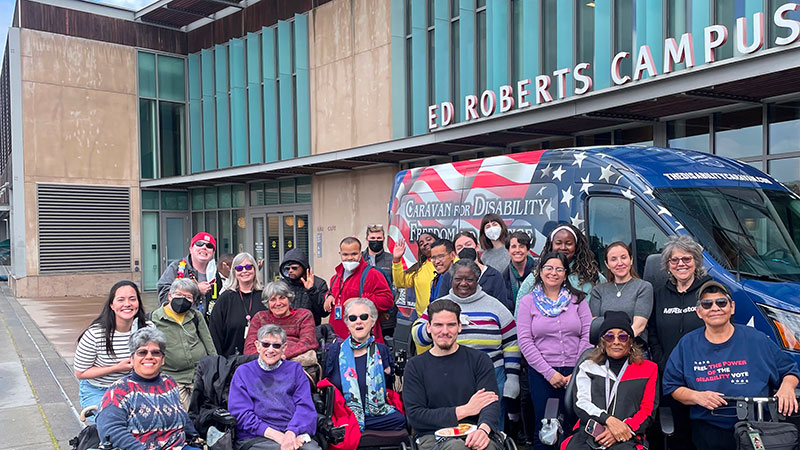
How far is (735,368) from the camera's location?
409 cm

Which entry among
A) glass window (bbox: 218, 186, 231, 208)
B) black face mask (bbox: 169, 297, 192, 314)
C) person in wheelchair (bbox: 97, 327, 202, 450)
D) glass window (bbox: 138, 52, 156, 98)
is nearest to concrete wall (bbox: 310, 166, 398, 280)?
glass window (bbox: 218, 186, 231, 208)

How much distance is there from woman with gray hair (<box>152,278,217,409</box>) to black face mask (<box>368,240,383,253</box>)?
2.65m

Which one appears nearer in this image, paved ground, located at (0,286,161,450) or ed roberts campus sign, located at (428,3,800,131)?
paved ground, located at (0,286,161,450)

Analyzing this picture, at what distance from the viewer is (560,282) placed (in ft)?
16.0

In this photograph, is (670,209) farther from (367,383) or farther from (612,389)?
(367,383)

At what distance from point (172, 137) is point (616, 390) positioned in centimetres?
2122

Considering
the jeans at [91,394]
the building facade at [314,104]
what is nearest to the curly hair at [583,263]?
the jeans at [91,394]

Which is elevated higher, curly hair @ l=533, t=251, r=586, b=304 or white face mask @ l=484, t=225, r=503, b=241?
white face mask @ l=484, t=225, r=503, b=241

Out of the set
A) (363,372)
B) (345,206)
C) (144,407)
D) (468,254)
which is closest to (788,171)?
(468,254)

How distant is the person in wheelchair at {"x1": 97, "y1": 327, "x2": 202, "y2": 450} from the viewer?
383 centimetres

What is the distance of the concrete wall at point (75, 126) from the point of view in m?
20.0

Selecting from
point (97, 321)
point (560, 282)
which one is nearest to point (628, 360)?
point (560, 282)

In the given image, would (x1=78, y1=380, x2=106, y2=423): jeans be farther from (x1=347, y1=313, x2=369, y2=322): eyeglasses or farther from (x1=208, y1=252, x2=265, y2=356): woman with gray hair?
(x1=347, y1=313, x2=369, y2=322): eyeglasses

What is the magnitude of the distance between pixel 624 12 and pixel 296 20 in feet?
33.2
